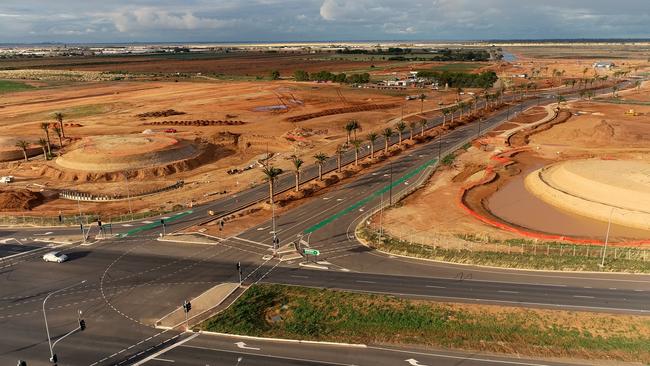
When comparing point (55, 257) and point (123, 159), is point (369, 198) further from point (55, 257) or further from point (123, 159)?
point (123, 159)

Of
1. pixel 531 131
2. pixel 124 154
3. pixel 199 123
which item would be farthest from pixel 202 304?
pixel 531 131

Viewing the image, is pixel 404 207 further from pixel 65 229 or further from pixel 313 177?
pixel 65 229

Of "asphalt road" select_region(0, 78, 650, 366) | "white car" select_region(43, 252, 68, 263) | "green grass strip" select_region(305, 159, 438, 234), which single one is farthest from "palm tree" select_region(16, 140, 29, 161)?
"green grass strip" select_region(305, 159, 438, 234)

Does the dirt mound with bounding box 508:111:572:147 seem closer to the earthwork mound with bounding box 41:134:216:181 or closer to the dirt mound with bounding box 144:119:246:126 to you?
the dirt mound with bounding box 144:119:246:126

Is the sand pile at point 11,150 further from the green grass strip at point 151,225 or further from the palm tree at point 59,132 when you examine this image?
the green grass strip at point 151,225

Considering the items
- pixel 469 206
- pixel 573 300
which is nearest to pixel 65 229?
pixel 469 206

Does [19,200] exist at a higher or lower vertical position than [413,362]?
higher

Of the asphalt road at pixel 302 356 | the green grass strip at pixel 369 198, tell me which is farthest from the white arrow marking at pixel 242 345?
the green grass strip at pixel 369 198
